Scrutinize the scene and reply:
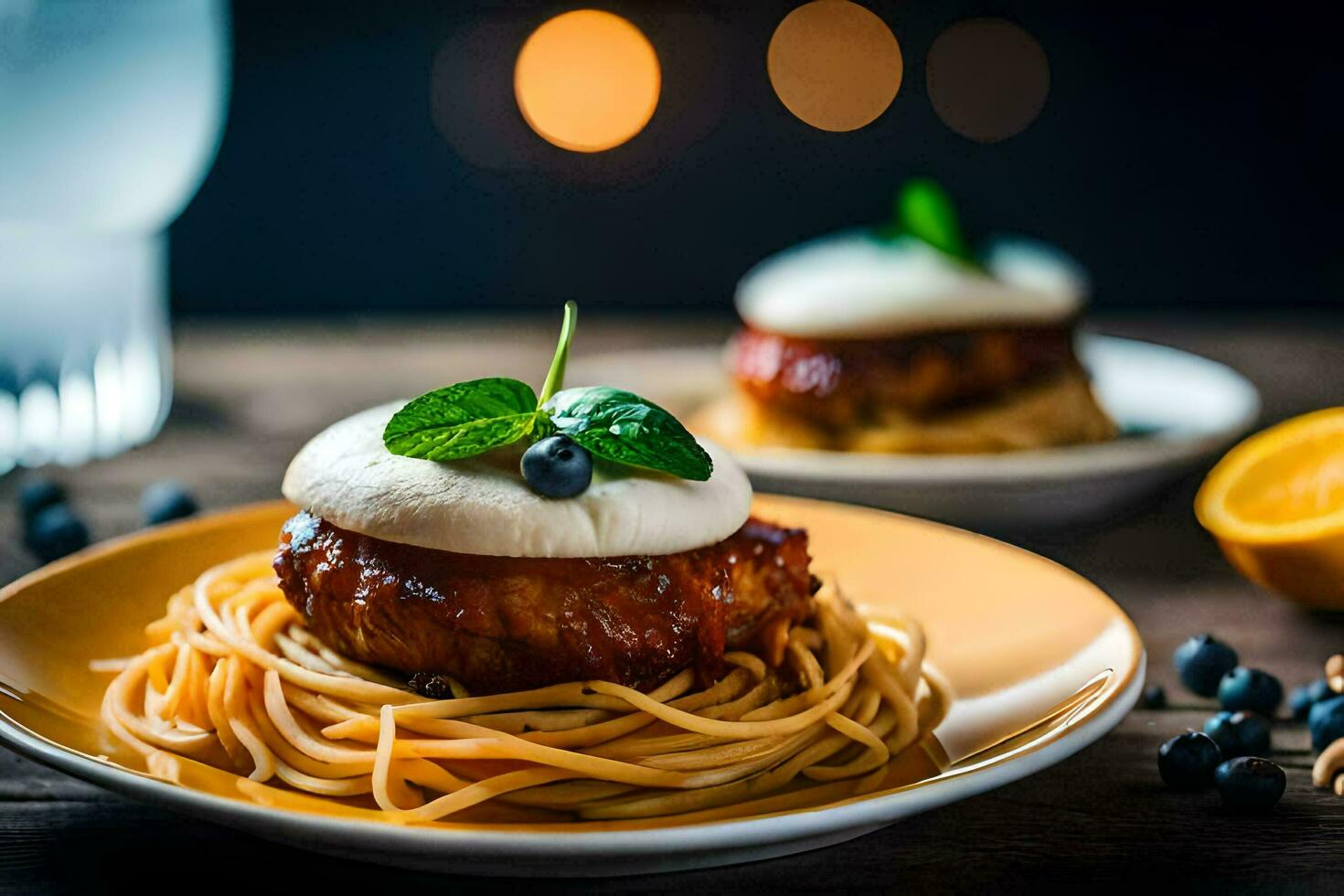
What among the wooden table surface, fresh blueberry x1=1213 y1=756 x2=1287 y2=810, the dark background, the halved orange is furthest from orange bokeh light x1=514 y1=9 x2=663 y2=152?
fresh blueberry x1=1213 y1=756 x2=1287 y2=810

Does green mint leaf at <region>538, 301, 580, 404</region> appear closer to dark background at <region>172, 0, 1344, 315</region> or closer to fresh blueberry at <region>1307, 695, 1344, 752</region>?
fresh blueberry at <region>1307, 695, 1344, 752</region>

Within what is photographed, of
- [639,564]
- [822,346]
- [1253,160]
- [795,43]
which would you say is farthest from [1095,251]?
[639,564]

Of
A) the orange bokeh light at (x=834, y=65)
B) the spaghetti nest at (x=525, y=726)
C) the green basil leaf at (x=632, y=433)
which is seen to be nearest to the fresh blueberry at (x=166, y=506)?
the spaghetti nest at (x=525, y=726)

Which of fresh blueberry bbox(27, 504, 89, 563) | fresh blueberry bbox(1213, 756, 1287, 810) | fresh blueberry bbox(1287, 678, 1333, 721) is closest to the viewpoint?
fresh blueberry bbox(1213, 756, 1287, 810)

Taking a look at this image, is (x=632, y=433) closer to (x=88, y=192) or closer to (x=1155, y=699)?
(x=1155, y=699)

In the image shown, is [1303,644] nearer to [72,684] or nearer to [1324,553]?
[1324,553]

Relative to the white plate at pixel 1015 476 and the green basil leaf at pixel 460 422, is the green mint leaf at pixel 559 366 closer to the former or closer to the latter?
the green basil leaf at pixel 460 422
